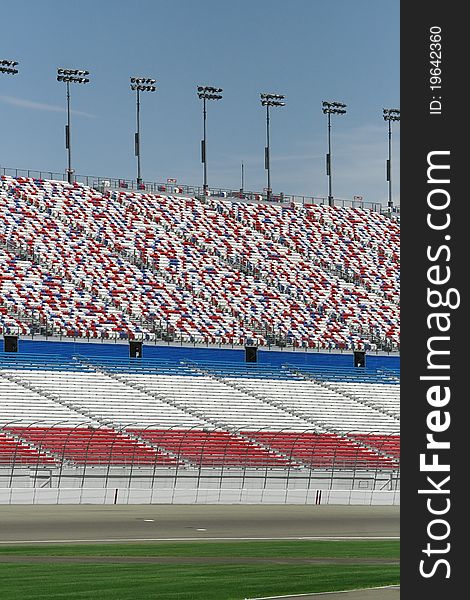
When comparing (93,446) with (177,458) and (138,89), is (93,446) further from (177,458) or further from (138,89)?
(138,89)

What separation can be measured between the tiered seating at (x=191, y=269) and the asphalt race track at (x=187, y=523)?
2413 centimetres

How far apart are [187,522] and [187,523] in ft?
1.44

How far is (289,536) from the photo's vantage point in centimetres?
3294

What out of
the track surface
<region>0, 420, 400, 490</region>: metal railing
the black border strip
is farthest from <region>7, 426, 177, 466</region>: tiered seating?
the black border strip

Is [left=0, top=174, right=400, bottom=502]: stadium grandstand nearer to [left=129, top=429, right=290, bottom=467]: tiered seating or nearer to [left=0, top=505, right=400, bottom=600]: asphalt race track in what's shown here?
[left=129, top=429, right=290, bottom=467]: tiered seating

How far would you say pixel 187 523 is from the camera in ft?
122

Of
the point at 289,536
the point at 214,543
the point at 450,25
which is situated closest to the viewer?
the point at 450,25

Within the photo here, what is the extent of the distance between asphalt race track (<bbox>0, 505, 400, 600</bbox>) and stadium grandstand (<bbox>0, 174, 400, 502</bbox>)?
4.31 metres

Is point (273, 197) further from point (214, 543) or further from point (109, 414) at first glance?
point (214, 543)

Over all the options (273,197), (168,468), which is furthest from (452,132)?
(273,197)

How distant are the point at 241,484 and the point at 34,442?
26.1ft

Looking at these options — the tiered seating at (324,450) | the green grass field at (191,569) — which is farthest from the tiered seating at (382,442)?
the green grass field at (191,569)

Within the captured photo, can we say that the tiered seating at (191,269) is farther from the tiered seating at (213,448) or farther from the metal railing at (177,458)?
the metal railing at (177,458)

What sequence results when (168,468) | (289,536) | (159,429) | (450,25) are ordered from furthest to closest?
(159,429), (168,468), (289,536), (450,25)
